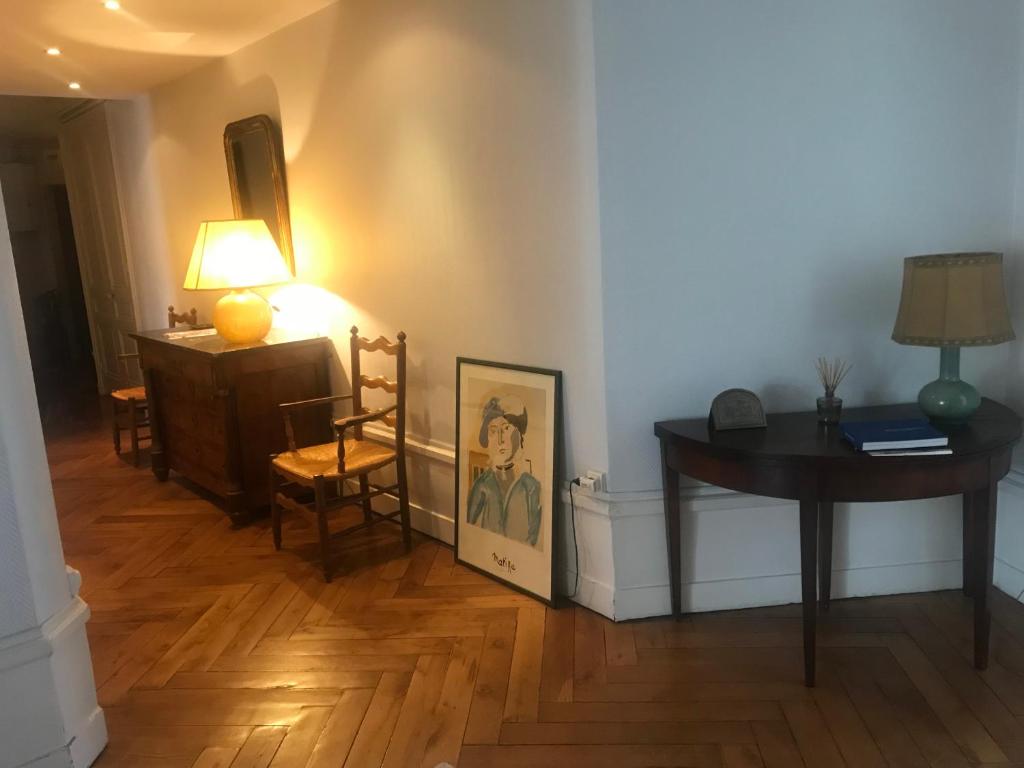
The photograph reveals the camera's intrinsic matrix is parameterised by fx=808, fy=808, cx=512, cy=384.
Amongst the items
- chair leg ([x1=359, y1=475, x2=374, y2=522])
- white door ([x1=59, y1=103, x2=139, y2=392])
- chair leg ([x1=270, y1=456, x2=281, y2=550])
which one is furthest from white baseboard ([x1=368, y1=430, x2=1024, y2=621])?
white door ([x1=59, y1=103, x2=139, y2=392])

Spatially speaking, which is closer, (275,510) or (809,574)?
(809,574)

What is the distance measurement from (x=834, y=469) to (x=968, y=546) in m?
0.80

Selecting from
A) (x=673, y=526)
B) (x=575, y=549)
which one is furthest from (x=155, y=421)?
(x=673, y=526)

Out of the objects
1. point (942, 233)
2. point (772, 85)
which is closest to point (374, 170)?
point (772, 85)

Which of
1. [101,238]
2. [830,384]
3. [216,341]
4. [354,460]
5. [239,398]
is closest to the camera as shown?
[830,384]

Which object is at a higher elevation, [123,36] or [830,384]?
[123,36]

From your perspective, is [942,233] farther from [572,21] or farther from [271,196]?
[271,196]

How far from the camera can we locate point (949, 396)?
7.34 ft

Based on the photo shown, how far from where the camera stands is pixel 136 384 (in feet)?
20.1

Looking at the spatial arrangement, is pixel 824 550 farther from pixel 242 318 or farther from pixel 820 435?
pixel 242 318

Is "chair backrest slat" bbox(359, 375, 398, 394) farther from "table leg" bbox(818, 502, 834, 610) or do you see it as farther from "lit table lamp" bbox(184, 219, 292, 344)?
"table leg" bbox(818, 502, 834, 610)

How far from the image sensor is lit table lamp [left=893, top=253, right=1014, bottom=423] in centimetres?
212

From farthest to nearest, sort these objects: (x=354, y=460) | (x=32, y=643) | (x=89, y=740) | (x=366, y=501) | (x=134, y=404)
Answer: (x=134, y=404), (x=366, y=501), (x=354, y=460), (x=89, y=740), (x=32, y=643)

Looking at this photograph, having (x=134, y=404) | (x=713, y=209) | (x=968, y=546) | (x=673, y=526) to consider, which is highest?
(x=713, y=209)
